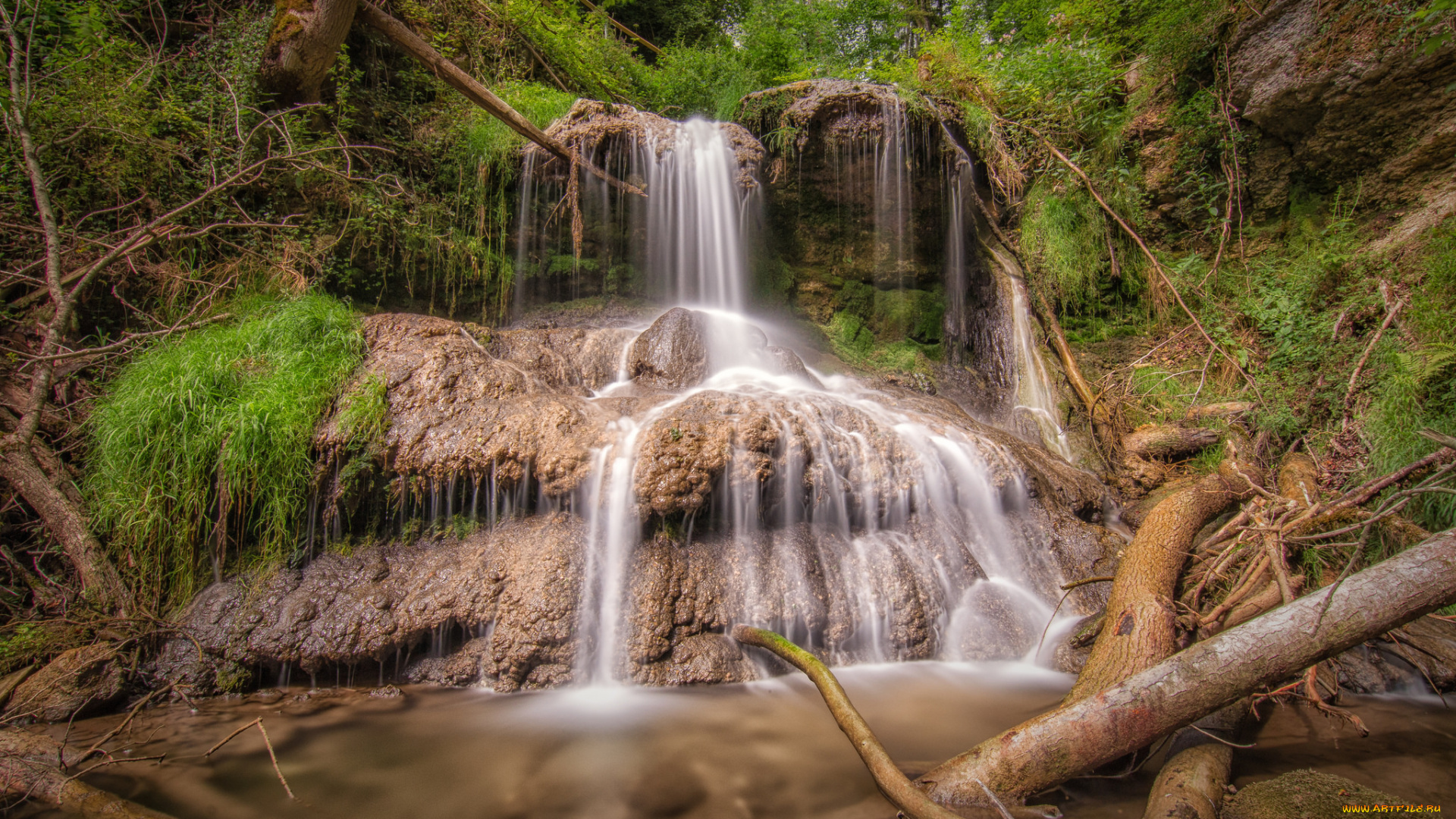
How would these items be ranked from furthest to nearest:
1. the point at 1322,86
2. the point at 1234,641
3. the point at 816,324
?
the point at 816,324, the point at 1322,86, the point at 1234,641

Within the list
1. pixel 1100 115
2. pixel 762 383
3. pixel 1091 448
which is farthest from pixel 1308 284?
pixel 762 383

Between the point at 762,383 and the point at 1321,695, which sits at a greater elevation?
the point at 762,383

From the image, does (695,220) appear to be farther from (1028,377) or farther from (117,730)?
(117,730)

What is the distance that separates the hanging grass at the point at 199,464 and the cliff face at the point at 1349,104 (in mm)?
9017

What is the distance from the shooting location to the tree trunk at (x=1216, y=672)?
1840 millimetres

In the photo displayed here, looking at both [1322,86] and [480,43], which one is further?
[480,43]

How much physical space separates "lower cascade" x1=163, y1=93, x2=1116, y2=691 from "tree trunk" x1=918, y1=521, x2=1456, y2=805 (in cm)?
187

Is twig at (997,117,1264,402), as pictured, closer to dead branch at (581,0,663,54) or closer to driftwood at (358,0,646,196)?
driftwood at (358,0,646,196)

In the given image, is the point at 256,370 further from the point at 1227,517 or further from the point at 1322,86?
the point at 1322,86

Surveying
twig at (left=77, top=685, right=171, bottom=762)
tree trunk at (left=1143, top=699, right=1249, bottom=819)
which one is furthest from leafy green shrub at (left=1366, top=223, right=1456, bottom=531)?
twig at (left=77, top=685, right=171, bottom=762)

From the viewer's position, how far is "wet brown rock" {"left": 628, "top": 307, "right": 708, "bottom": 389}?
6184 mm

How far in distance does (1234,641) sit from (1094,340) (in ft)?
20.7

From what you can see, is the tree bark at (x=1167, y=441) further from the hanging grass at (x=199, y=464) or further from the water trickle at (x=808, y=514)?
the hanging grass at (x=199, y=464)

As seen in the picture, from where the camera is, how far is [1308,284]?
17.2 feet
